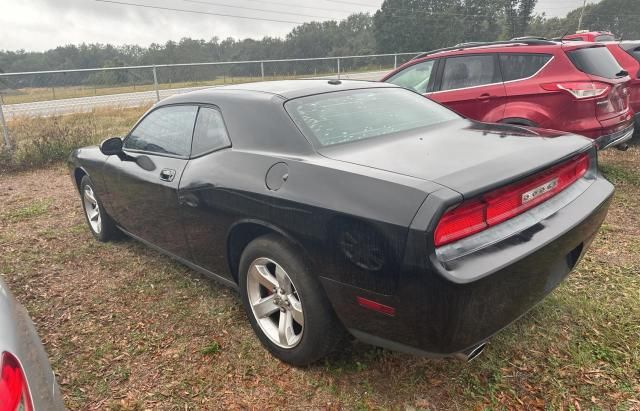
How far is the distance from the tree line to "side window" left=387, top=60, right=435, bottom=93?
46.8ft

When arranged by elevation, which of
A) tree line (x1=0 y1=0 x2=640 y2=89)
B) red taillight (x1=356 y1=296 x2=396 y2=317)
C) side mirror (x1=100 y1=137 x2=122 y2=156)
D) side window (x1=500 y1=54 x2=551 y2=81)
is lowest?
red taillight (x1=356 y1=296 x2=396 y2=317)

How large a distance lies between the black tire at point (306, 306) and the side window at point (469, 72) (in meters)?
4.26

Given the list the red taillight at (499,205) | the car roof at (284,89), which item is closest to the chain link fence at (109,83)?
the car roof at (284,89)

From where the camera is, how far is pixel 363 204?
190 cm

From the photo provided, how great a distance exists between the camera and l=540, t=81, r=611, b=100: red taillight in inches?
187

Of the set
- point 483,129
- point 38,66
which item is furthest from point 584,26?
point 483,129

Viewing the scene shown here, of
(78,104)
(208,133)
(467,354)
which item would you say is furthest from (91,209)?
(78,104)

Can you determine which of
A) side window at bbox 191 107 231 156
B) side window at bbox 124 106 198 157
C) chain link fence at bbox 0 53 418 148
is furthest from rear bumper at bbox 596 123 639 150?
chain link fence at bbox 0 53 418 148

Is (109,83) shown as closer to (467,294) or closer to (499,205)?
(499,205)

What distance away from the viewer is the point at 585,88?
15.6 feet

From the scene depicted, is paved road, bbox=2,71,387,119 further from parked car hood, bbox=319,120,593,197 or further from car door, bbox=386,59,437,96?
parked car hood, bbox=319,120,593,197

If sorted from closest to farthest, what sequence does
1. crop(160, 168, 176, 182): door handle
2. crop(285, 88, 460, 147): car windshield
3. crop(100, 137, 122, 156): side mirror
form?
crop(285, 88, 460, 147): car windshield, crop(160, 168, 176, 182): door handle, crop(100, 137, 122, 156): side mirror

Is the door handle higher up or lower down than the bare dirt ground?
higher up

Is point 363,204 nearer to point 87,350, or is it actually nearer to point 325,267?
point 325,267
